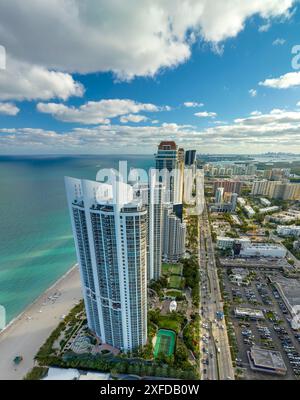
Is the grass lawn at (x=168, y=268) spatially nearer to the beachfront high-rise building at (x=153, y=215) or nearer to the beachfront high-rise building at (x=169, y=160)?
the beachfront high-rise building at (x=153, y=215)

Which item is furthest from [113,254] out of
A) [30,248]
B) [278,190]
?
[278,190]

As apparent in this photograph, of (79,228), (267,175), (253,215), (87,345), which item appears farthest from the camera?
(267,175)

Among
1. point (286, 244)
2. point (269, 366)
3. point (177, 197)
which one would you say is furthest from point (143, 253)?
point (286, 244)

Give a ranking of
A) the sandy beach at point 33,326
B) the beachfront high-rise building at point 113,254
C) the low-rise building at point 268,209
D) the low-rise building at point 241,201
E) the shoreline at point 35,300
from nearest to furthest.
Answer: the beachfront high-rise building at point 113,254 < the sandy beach at point 33,326 < the shoreline at point 35,300 < the low-rise building at point 268,209 < the low-rise building at point 241,201

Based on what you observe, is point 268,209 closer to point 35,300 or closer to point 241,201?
point 241,201

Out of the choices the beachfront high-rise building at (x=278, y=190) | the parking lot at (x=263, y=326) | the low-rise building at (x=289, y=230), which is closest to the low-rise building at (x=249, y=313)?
the parking lot at (x=263, y=326)
